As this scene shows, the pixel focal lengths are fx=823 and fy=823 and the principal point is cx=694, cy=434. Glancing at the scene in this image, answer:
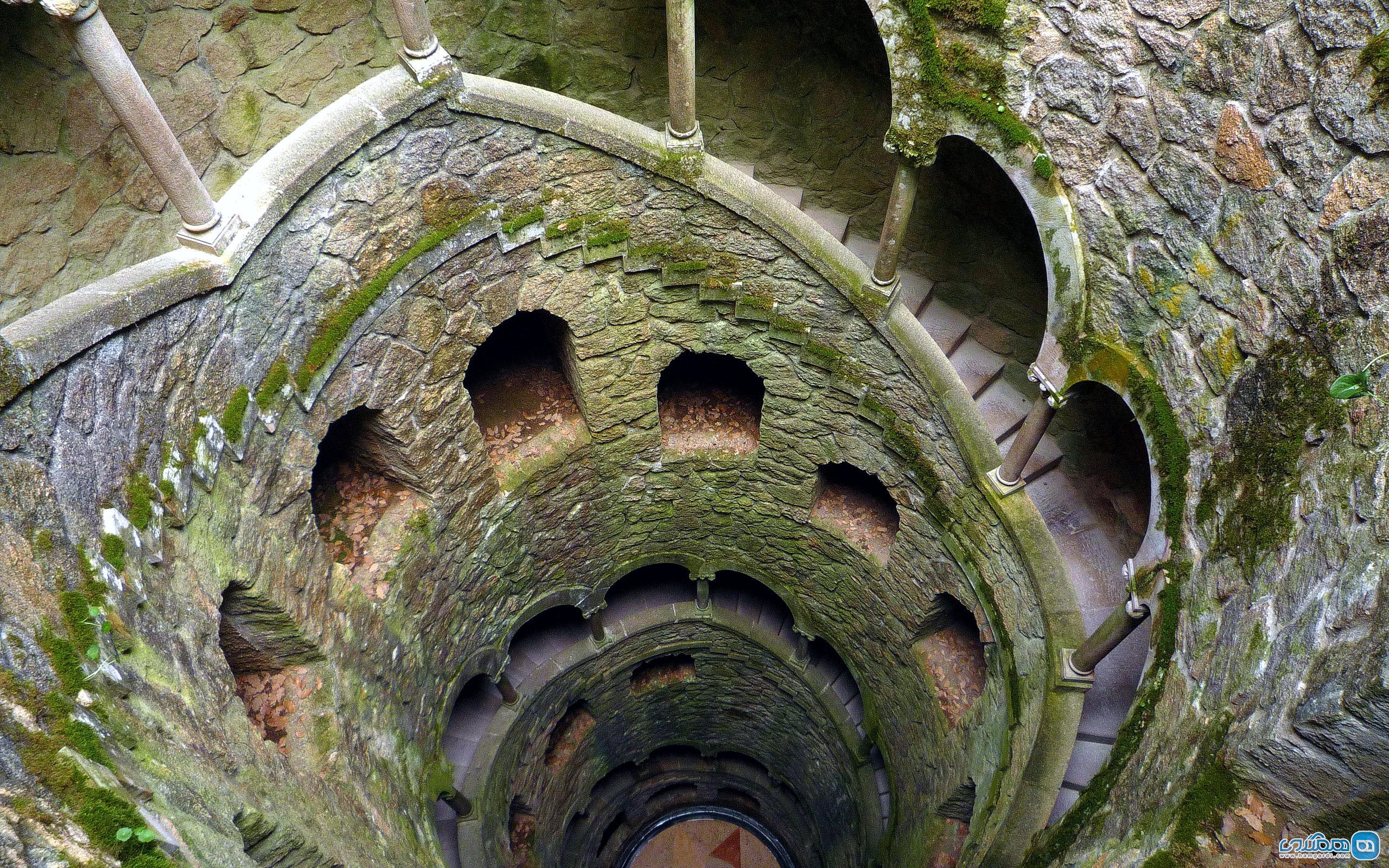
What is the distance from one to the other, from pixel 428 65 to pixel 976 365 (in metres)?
5.10

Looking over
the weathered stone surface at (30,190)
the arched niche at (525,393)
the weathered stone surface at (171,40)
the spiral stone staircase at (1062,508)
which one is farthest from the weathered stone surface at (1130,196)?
the weathered stone surface at (30,190)

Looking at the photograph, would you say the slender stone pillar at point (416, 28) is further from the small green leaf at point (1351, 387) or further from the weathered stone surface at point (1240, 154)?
the small green leaf at point (1351, 387)

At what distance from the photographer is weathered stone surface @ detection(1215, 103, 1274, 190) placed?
4.34 metres

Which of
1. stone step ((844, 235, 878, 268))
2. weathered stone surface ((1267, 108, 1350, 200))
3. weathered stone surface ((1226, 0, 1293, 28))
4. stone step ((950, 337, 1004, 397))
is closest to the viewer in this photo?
weathered stone surface ((1267, 108, 1350, 200))

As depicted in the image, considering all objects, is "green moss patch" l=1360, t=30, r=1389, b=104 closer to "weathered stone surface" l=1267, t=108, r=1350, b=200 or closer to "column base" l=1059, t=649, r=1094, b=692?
"weathered stone surface" l=1267, t=108, r=1350, b=200

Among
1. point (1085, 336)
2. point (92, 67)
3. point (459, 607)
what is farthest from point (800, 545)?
point (92, 67)

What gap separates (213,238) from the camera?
15.0 ft

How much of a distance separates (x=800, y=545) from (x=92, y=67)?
7424 millimetres

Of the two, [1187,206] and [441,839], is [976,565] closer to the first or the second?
[1187,206]

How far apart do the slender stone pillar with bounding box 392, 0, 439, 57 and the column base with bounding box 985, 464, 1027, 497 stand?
5055 millimetres

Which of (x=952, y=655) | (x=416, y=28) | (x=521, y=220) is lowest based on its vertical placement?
(x=952, y=655)

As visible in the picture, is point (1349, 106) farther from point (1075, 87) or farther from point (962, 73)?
point (962, 73)

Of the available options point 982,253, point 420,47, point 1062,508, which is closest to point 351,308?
point 420,47

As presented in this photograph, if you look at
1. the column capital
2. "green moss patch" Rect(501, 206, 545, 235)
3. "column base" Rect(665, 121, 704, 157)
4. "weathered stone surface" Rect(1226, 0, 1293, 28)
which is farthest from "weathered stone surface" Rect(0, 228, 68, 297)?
"weathered stone surface" Rect(1226, 0, 1293, 28)
